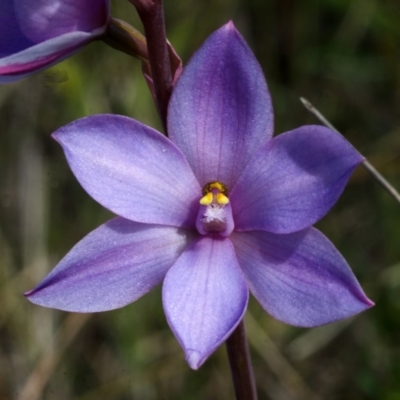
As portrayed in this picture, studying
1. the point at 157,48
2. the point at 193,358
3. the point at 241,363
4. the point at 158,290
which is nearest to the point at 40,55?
the point at 157,48

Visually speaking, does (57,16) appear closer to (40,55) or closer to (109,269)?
(40,55)

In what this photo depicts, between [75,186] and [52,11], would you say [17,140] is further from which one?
[52,11]

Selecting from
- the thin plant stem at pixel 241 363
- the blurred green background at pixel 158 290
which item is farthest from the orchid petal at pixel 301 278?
the blurred green background at pixel 158 290

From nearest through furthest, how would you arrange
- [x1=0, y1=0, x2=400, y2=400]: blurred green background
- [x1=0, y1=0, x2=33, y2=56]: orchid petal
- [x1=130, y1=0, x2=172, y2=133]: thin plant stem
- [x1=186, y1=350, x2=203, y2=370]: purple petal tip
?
[x1=186, y1=350, x2=203, y2=370]: purple petal tip
[x1=130, y1=0, x2=172, y2=133]: thin plant stem
[x1=0, y1=0, x2=33, y2=56]: orchid petal
[x1=0, y1=0, x2=400, y2=400]: blurred green background

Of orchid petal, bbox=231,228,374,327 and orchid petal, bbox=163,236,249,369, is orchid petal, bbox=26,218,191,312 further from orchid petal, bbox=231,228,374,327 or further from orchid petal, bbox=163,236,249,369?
orchid petal, bbox=231,228,374,327

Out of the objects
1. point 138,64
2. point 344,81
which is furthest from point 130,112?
point 344,81

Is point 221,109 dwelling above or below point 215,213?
above

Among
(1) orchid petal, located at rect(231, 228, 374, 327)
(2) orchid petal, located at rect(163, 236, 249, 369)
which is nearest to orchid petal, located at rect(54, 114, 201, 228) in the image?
(2) orchid petal, located at rect(163, 236, 249, 369)
